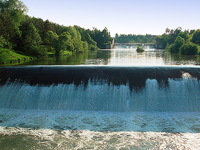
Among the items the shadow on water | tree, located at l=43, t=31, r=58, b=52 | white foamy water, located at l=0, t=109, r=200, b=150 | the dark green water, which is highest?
tree, located at l=43, t=31, r=58, b=52

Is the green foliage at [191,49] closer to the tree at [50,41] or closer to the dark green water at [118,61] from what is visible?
the dark green water at [118,61]

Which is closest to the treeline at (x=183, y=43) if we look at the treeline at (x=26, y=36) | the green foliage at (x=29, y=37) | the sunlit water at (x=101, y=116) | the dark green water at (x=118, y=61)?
the dark green water at (x=118, y=61)

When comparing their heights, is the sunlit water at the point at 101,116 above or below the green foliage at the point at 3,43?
below

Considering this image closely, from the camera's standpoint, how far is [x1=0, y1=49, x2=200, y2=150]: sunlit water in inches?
376

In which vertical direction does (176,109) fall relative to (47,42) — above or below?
below

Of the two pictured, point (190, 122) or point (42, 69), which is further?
point (42, 69)

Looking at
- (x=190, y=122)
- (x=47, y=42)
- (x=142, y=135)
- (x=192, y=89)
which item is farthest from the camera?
(x=47, y=42)

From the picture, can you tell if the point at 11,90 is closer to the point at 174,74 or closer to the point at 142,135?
the point at 142,135

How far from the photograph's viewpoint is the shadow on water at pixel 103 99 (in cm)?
1152

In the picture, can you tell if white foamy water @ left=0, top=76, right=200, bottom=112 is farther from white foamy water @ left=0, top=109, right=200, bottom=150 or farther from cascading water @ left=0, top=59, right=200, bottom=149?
white foamy water @ left=0, top=109, right=200, bottom=150

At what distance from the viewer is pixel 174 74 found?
1515 cm

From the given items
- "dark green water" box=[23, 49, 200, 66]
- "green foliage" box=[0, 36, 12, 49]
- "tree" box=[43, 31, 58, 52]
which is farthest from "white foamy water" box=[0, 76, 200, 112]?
"tree" box=[43, 31, 58, 52]

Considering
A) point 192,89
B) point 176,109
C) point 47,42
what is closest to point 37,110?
point 176,109

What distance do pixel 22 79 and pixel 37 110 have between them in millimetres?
3025
